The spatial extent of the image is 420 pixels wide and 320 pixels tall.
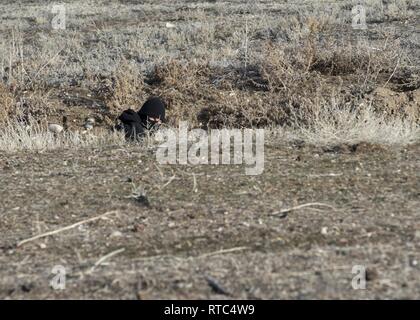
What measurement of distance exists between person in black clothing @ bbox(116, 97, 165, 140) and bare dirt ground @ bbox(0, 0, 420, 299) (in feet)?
3.21

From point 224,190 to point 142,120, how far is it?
141 inches

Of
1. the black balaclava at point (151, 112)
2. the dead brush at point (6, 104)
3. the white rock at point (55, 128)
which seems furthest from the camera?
the dead brush at point (6, 104)

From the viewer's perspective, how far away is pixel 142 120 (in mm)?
9148

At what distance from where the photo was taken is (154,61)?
46.1 ft

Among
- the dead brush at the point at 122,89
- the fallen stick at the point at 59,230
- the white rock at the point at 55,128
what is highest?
the dead brush at the point at 122,89

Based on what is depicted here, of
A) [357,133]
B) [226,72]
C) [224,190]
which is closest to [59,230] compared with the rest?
[224,190]

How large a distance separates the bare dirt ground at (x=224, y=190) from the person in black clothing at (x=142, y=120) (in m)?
0.98

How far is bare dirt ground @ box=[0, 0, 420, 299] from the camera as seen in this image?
418cm

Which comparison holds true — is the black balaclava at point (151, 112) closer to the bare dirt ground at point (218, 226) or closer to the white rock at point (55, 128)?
the bare dirt ground at point (218, 226)

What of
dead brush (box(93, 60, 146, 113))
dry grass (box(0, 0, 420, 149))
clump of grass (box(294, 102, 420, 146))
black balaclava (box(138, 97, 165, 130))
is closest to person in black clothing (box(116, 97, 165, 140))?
black balaclava (box(138, 97, 165, 130))

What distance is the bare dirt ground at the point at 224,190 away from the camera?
4180 mm

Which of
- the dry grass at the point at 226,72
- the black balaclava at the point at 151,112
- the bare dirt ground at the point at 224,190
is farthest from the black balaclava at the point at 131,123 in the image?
the dry grass at the point at 226,72

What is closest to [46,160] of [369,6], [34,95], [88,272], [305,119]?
[88,272]
